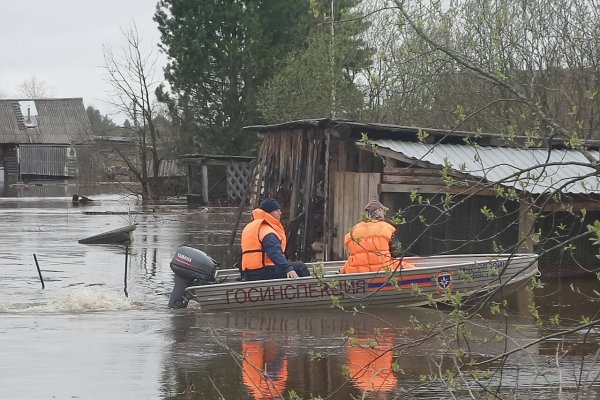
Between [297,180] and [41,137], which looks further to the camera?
[41,137]

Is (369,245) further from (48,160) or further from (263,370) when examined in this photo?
(48,160)

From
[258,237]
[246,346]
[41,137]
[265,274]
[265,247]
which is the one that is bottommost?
[246,346]

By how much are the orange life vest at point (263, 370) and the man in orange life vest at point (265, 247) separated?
6.79ft

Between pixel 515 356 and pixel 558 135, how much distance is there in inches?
253

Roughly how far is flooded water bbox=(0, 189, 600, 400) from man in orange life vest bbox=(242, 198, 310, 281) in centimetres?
60

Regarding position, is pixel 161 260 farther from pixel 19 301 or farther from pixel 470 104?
pixel 470 104

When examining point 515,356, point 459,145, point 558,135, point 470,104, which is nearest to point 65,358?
point 515,356

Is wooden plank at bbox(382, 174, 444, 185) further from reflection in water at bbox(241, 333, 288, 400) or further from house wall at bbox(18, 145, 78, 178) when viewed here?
house wall at bbox(18, 145, 78, 178)

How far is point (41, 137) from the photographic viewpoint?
81.2 meters

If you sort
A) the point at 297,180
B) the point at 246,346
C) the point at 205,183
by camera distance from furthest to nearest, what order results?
the point at 205,183 → the point at 297,180 → the point at 246,346

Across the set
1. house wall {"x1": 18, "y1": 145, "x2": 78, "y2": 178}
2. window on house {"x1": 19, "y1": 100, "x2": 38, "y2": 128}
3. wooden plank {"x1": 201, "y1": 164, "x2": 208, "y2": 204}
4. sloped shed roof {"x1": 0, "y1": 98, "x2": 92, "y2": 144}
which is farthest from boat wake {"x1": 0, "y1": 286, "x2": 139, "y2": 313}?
window on house {"x1": 19, "y1": 100, "x2": 38, "y2": 128}

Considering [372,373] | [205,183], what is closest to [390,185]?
[372,373]

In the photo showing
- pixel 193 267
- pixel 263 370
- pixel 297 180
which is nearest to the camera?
pixel 263 370

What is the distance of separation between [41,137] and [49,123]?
2.36 meters
